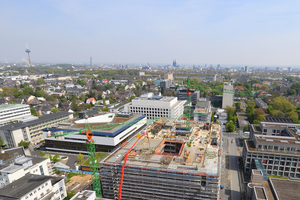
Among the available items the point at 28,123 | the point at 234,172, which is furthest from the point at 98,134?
the point at 234,172

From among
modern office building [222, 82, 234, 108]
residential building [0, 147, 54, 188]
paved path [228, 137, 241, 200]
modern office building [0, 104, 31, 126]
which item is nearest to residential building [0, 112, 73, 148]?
modern office building [0, 104, 31, 126]

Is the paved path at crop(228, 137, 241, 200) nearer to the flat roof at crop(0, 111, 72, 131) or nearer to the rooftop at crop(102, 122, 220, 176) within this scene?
the rooftop at crop(102, 122, 220, 176)

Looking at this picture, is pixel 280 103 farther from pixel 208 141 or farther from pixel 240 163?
pixel 208 141

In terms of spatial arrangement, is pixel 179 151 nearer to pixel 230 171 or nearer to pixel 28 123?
pixel 230 171

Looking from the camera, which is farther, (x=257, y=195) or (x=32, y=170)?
(x=32, y=170)

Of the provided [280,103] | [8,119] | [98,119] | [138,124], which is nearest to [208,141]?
[138,124]
